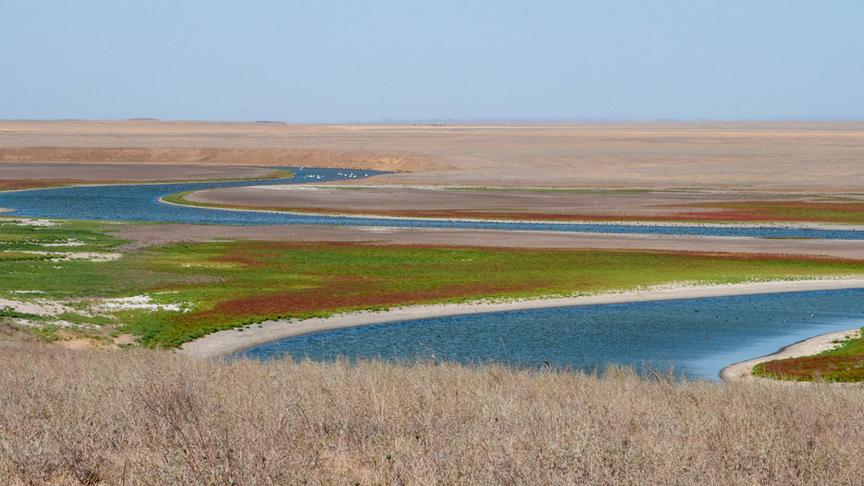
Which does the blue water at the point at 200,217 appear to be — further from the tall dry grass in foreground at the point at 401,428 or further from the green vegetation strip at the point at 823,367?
the tall dry grass in foreground at the point at 401,428

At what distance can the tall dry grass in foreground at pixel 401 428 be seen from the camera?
455 inches

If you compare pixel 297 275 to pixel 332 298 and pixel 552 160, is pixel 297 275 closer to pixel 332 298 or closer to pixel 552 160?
pixel 332 298

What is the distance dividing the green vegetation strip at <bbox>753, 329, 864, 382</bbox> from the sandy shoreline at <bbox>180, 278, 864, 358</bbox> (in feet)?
40.2

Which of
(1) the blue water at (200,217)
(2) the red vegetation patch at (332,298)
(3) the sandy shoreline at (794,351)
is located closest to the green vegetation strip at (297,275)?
(2) the red vegetation patch at (332,298)

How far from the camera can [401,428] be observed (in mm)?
14422

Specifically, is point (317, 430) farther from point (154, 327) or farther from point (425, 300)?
point (425, 300)

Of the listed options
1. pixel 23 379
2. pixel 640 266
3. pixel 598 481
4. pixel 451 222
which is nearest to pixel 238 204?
pixel 451 222

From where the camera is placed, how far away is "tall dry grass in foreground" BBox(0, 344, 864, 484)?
11547 mm

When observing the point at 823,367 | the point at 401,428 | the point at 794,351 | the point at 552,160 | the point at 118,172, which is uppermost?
the point at 401,428

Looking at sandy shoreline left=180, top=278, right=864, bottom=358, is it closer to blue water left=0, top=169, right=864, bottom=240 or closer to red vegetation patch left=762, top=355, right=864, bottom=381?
red vegetation patch left=762, top=355, right=864, bottom=381

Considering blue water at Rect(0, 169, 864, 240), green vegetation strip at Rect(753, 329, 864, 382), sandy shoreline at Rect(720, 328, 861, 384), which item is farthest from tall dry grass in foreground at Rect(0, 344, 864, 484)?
blue water at Rect(0, 169, 864, 240)

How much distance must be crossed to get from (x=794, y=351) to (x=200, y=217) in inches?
2033

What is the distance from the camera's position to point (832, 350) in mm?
30812

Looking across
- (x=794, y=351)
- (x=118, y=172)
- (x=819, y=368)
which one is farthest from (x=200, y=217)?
(x=118, y=172)
